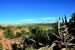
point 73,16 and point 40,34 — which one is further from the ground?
point 73,16

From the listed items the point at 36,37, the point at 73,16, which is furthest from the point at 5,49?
the point at 73,16

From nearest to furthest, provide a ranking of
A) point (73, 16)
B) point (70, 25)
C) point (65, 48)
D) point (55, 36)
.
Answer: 1. point (65, 48)
2. point (55, 36)
3. point (70, 25)
4. point (73, 16)

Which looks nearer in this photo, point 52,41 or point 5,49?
point 52,41

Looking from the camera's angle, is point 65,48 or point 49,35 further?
point 49,35

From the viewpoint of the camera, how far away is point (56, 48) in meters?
11.4

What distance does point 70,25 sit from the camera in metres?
12.8

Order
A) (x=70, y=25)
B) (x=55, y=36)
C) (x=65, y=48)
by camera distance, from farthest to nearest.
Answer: (x=70, y=25), (x=55, y=36), (x=65, y=48)

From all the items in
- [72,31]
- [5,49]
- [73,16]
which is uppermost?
[73,16]

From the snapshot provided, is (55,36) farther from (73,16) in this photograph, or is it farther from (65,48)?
(73,16)

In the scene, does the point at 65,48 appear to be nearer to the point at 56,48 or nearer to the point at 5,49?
the point at 56,48

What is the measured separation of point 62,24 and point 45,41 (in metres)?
1.42

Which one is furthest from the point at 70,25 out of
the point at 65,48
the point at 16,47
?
the point at 16,47

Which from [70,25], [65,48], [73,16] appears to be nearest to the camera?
[65,48]

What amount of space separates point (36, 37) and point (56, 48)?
2.32 m
